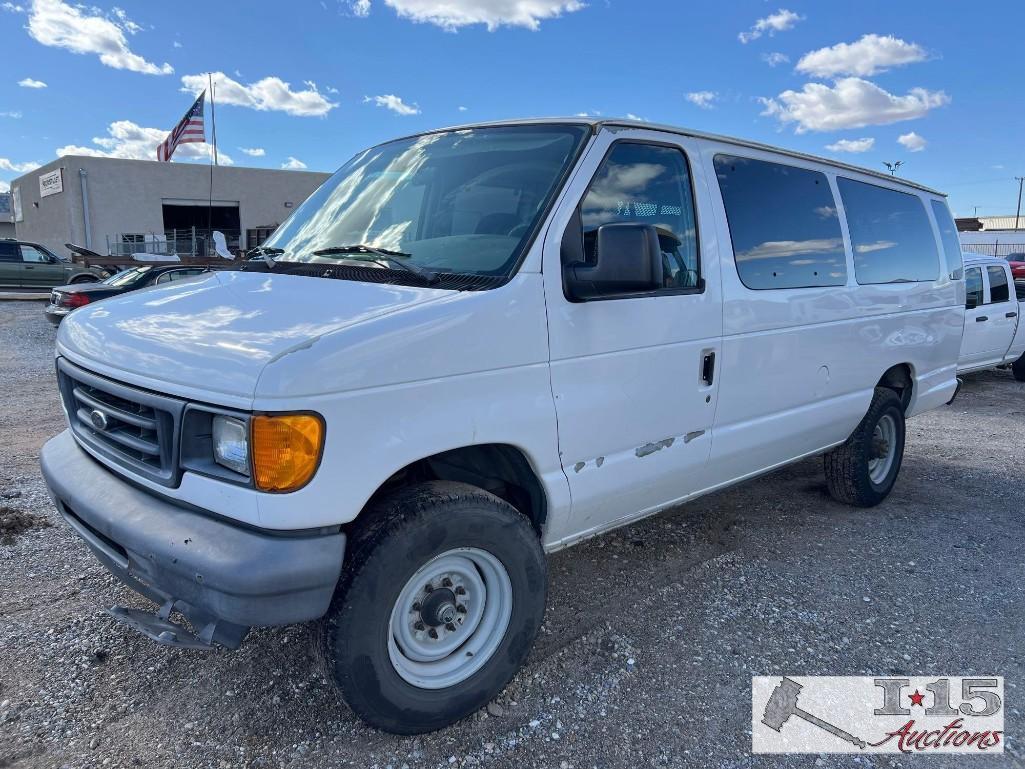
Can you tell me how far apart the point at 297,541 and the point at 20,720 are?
4.93 feet

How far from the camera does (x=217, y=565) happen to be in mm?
2064

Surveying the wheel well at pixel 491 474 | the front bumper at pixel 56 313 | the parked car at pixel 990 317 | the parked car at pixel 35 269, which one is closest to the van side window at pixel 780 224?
the wheel well at pixel 491 474

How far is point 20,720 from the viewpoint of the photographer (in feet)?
8.61

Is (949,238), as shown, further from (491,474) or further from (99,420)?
(99,420)

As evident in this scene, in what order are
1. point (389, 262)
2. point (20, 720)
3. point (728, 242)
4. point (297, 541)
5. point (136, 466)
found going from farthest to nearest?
point (728, 242), point (389, 262), point (20, 720), point (136, 466), point (297, 541)

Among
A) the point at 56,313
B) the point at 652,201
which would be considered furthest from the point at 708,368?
the point at 56,313

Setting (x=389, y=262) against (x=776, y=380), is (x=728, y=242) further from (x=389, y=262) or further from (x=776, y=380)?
(x=389, y=262)

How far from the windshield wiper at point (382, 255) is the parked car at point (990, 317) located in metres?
8.90

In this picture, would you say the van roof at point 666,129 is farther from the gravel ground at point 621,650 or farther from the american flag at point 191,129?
the american flag at point 191,129

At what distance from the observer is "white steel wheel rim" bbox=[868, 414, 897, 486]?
4.97m

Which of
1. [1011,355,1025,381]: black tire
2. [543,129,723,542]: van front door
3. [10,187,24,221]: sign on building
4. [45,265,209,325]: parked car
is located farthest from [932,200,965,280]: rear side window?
[10,187,24,221]: sign on building

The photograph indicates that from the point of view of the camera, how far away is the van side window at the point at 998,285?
971 cm

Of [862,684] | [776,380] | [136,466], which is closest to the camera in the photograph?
[136,466]

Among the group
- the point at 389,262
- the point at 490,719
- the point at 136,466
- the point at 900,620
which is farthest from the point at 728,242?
the point at 136,466
